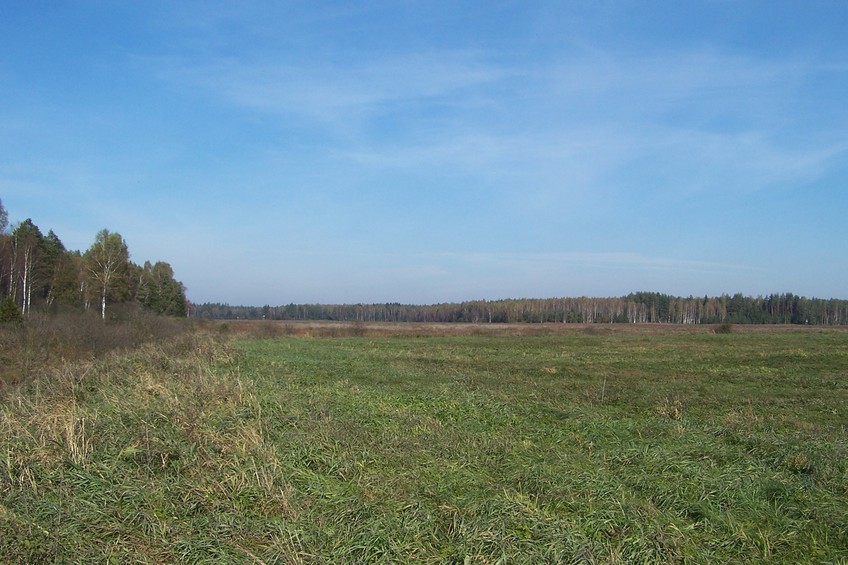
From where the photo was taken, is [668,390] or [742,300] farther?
[742,300]

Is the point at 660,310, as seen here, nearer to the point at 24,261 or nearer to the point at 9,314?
the point at 24,261

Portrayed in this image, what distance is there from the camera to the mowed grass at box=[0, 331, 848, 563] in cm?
509

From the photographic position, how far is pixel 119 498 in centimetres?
594

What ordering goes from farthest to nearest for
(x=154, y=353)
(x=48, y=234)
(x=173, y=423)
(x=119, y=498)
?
1. (x=48, y=234)
2. (x=154, y=353)
3. (x=173, y=423)
4. (x=119, y=498)

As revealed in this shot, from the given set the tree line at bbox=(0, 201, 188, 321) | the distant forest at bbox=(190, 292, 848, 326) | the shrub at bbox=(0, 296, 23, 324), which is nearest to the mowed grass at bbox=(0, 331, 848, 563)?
the shrub at bbox=(0, 296, 23, 324)

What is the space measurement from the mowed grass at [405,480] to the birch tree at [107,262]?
50.1 metres

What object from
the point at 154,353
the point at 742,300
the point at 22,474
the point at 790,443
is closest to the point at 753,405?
the point at 790,443

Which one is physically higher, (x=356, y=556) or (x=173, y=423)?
(x=173, y=423)

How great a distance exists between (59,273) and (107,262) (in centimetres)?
601

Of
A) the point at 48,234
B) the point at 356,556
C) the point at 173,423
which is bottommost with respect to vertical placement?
the point at 356,556

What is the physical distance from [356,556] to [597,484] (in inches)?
108

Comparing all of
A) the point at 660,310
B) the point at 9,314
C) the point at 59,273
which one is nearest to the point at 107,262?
the point at 59,273

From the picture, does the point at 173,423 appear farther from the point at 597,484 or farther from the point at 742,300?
the point at 742,300

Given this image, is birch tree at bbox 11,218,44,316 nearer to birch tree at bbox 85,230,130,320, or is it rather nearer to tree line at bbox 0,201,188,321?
tree line at bbox 0,201,188,321
